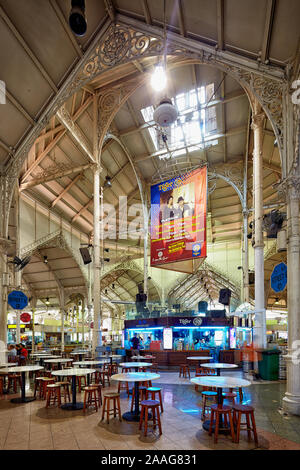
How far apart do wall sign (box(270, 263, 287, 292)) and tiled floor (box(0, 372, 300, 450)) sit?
2.34m

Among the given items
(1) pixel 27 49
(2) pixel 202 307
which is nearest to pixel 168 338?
(2) pixel 202 307

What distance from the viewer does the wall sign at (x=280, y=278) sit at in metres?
6.71

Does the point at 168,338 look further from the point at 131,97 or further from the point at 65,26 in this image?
the point at 65,26

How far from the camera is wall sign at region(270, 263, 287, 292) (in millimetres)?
6715

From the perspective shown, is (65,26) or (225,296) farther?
(225,296)

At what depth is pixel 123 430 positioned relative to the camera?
5527 mm

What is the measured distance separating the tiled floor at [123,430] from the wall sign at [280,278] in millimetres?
2345

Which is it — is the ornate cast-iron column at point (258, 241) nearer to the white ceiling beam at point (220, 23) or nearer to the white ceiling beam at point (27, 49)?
the white ceiling beam at point (220, 23)

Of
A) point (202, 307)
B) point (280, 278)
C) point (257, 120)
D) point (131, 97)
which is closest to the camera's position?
point (280, 278)

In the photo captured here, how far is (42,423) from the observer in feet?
19.8

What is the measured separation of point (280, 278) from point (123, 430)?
4.07 m

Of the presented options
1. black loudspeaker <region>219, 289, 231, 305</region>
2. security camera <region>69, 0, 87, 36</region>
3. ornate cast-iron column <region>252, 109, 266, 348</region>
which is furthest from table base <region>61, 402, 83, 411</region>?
black loudspeaker <region>219, 289, 231, 305</region>

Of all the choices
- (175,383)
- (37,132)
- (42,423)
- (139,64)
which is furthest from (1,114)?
(175,383)
